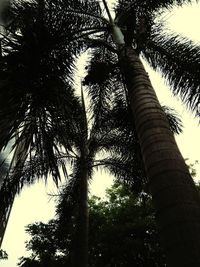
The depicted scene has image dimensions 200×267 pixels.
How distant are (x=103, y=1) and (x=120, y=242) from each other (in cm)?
1061

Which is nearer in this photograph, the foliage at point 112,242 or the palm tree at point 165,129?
the palm tree at point 165,129

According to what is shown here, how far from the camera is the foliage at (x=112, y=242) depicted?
47.2 ft

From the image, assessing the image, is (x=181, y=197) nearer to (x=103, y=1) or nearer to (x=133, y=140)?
(x=133, y=140)

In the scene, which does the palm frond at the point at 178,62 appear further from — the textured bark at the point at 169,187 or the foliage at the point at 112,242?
the foliage at the point at 112,242

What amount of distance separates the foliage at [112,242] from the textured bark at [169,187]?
1019cm

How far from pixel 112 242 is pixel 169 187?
485 inches

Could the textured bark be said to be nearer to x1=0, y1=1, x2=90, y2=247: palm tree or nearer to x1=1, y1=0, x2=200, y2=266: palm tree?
x1=1, y1=0, x2=200, y2=266: palm tree

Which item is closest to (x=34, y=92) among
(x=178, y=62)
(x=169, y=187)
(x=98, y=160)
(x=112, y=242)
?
(x=169, y=187)

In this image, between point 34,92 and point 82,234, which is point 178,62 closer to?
point 34,92

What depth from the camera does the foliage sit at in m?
14.4

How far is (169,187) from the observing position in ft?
10.2

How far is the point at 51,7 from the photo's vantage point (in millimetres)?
7059

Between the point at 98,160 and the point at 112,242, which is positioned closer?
the point at 98,160

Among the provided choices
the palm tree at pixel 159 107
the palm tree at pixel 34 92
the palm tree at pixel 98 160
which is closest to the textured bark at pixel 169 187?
the palm tree at pixel 159 107
